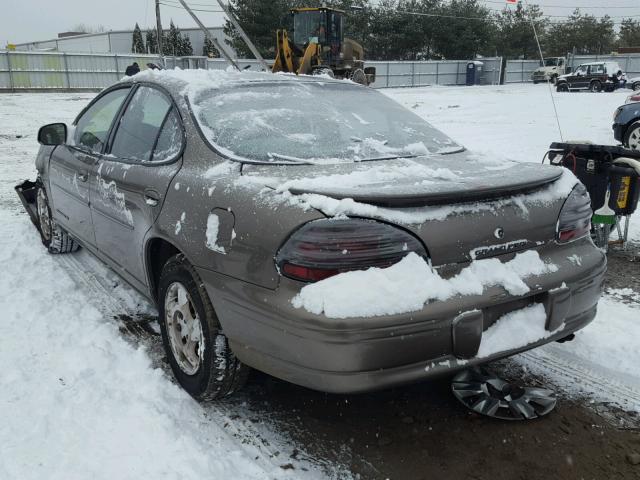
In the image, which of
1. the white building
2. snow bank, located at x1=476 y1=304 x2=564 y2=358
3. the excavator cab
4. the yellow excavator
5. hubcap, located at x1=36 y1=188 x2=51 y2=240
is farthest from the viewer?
the white building

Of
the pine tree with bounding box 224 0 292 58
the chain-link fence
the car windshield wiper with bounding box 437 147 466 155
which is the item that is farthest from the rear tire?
the car windshield wiper with bounding box 437 147 466 155

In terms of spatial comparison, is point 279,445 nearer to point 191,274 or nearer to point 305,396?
point 305,396

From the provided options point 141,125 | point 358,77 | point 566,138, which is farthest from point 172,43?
point 141,125

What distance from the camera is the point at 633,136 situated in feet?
34.3

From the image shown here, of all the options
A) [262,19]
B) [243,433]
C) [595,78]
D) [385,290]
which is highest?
[262,19]

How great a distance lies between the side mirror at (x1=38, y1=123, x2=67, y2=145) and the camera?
4.28 meters

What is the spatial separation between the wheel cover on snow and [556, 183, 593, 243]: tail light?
0.82 meters

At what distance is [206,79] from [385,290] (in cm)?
187

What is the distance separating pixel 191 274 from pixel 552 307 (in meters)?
1.64

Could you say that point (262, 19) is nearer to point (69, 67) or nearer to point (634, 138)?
point (69, 67)

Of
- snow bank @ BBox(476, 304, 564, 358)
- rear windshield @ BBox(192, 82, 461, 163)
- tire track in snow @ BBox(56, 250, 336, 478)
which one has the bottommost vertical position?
tire track in snow @ BBox(56, 250, 336, 478)

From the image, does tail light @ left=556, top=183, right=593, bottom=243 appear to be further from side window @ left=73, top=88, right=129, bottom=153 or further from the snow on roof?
side window @ left=73, top=88, right=129, bottom=153

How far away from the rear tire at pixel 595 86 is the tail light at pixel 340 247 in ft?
114

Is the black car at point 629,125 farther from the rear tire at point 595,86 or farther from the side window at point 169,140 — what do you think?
the rear tire at point 595,86
